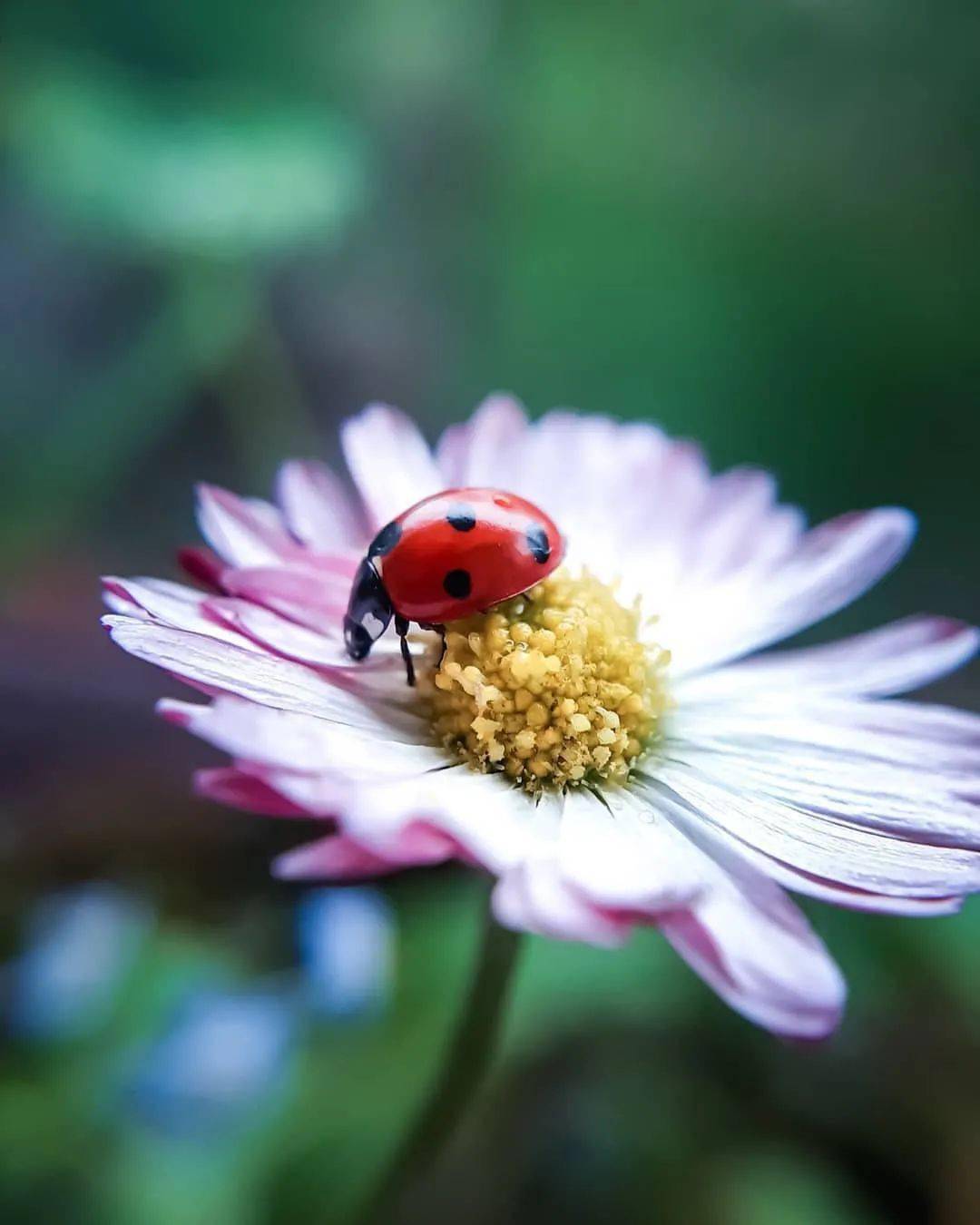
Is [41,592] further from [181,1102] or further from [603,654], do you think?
[603,654]

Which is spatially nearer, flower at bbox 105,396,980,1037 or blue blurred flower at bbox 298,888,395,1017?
flower at bbox 105,396,980,1037

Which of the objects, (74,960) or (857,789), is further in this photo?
(74,960)

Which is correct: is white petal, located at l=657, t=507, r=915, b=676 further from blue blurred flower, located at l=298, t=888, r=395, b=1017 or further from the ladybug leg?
blue blurred flower, located at l=298, t=888, r=395, b=1017

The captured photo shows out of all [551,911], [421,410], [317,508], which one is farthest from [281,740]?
[421,410]

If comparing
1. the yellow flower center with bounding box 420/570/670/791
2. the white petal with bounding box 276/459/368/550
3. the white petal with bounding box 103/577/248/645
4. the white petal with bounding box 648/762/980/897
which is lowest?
the white petal with bounding box 648/762/980/897

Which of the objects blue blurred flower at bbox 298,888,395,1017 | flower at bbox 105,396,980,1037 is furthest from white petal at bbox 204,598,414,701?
blue blurred flower at bbox 298,888,395,1017

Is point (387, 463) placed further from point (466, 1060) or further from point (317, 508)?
point (466, 1060)
